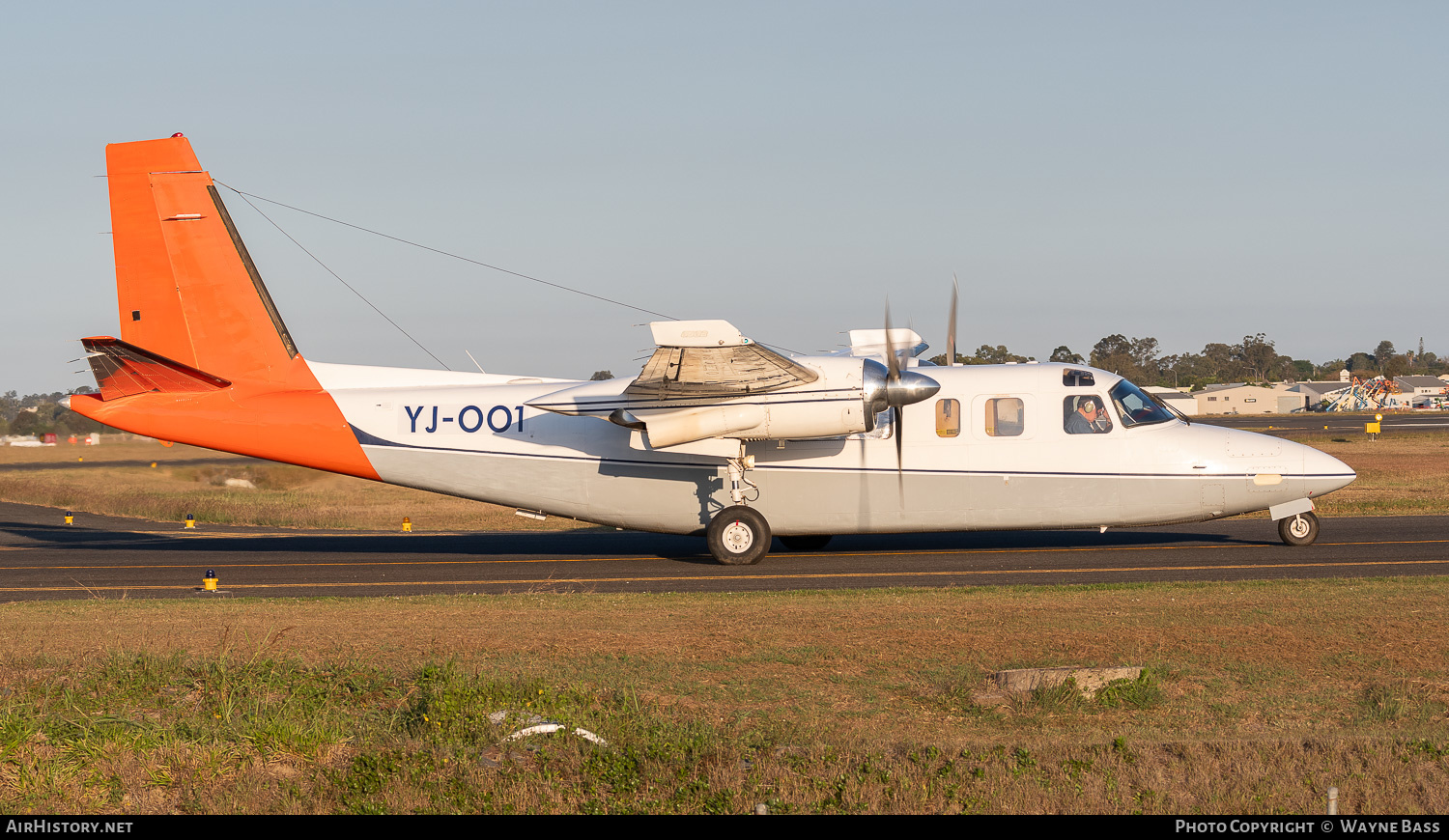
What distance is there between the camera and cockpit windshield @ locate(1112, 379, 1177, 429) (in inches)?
739

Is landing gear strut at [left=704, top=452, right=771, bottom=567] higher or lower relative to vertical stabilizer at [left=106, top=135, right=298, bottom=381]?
lower

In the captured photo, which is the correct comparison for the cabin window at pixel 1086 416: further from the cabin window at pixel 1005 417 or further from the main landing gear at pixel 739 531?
the main landing gear at pixel 739 531

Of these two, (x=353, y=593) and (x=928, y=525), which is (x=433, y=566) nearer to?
(x=353, y=593)

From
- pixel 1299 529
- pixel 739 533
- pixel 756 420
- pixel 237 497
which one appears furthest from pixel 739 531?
pixel 237 497

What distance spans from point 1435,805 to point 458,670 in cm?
727

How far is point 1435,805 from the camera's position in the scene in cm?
612

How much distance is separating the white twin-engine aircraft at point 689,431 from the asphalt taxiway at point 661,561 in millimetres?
793

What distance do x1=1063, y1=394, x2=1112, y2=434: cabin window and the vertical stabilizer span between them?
13.7 m

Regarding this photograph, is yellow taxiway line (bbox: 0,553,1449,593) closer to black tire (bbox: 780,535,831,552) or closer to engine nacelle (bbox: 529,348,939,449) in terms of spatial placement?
engine nacelle (bbox: 529,348,939,449)

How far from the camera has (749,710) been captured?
882 cm

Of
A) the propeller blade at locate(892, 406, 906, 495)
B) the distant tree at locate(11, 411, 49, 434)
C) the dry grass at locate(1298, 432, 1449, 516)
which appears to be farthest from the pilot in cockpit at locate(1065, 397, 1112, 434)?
the distant tree at locate(11, 411, 49, 434)
